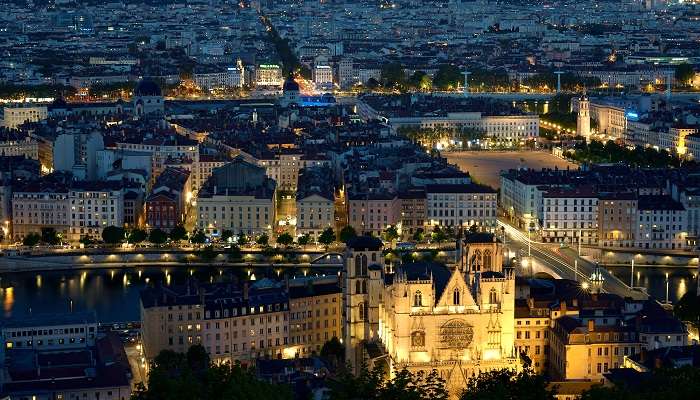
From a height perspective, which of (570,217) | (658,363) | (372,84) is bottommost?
(658,363)

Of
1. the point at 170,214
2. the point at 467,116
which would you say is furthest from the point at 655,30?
the point at 170,214

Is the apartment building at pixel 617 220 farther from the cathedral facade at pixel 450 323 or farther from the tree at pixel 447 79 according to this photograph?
the tree at pixel 447 79

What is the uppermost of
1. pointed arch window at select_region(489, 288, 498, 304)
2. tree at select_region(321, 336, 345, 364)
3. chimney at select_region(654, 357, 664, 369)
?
pointed arch window at select_region(489, 288, 498, 304)

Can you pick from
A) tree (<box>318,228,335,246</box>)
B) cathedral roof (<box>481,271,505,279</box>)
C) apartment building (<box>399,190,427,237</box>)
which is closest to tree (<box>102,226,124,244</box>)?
tree (<box>318,228,335,246</box>)

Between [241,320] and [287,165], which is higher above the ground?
[287,165]

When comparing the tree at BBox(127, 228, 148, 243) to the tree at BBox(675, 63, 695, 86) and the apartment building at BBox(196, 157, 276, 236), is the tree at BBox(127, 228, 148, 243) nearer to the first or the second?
the apartment building at BBox(196, 157, 276, 236)

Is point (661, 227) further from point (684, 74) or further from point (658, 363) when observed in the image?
point (684, 74)

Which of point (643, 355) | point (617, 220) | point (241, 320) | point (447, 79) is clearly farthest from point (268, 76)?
point (643, 355)
